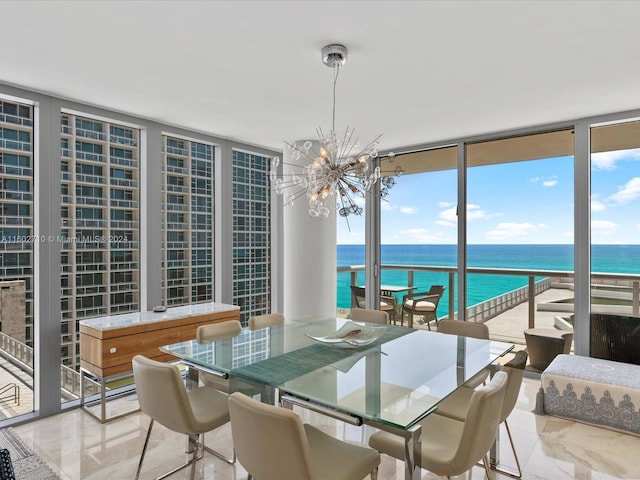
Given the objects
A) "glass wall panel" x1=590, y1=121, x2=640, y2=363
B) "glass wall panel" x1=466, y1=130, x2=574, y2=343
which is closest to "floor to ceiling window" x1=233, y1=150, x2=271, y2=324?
"glass wall panel" x1=466, y1=130, x2=574, y2=343

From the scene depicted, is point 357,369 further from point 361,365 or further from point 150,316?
point 150,316

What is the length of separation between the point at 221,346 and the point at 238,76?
5.99ft

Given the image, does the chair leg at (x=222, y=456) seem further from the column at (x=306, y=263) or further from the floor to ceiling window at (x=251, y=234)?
the floor to ceiling window at (x=251, y=234)

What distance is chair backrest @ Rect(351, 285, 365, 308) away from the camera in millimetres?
5199

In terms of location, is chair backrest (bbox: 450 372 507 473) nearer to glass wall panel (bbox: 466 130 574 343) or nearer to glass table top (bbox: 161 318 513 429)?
glass table top (bbox: 161 318 513 429)

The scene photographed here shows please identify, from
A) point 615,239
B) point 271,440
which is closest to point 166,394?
point 271,440

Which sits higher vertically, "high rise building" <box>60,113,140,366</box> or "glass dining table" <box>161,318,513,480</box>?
"high rise building" <box>60,113,140,366</box>

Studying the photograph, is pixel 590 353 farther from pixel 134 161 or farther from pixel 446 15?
pixel 134 161

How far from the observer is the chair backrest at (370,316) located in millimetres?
3457

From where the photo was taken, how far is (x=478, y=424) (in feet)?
5.40

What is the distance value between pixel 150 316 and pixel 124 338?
0.37 metres

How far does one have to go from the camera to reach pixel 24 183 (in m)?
3.08

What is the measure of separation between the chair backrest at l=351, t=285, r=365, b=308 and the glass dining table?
7.22 feet

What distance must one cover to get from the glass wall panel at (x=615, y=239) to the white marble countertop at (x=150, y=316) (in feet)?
11.4
